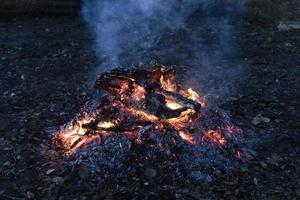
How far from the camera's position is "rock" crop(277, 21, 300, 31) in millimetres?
9203

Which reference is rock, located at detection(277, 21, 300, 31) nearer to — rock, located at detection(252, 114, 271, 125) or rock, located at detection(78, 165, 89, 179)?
rock, located at detection(252, 114, 271, 125)

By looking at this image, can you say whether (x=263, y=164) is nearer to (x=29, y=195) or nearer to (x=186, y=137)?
(x=186, y=137)

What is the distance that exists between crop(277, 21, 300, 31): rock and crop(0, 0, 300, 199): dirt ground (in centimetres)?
11

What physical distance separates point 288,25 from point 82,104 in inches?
197

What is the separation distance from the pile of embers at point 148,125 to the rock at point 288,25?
4.23 metres

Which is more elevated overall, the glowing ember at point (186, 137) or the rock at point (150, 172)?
the glowing ember at point (186, 137)

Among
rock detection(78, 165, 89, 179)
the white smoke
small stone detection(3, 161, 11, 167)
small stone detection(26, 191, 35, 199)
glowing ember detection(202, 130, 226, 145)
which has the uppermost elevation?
glowing ember detection(202, 130, 226, 145)

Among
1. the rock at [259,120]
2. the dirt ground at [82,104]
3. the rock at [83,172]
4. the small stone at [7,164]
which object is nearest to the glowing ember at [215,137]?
the dirt ground at [82,104]

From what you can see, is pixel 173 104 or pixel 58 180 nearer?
pixel 58 180

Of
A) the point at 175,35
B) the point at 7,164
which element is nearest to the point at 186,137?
the point at 7,164

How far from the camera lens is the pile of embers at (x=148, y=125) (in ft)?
16.8

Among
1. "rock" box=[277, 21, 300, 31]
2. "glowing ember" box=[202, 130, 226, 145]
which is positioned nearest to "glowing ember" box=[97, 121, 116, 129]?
"glowing ember" box=[202, 130, 226, 145]

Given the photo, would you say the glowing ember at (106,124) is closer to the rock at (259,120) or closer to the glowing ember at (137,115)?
the glowing ember at (137,115)

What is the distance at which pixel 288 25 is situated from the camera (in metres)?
9.34
